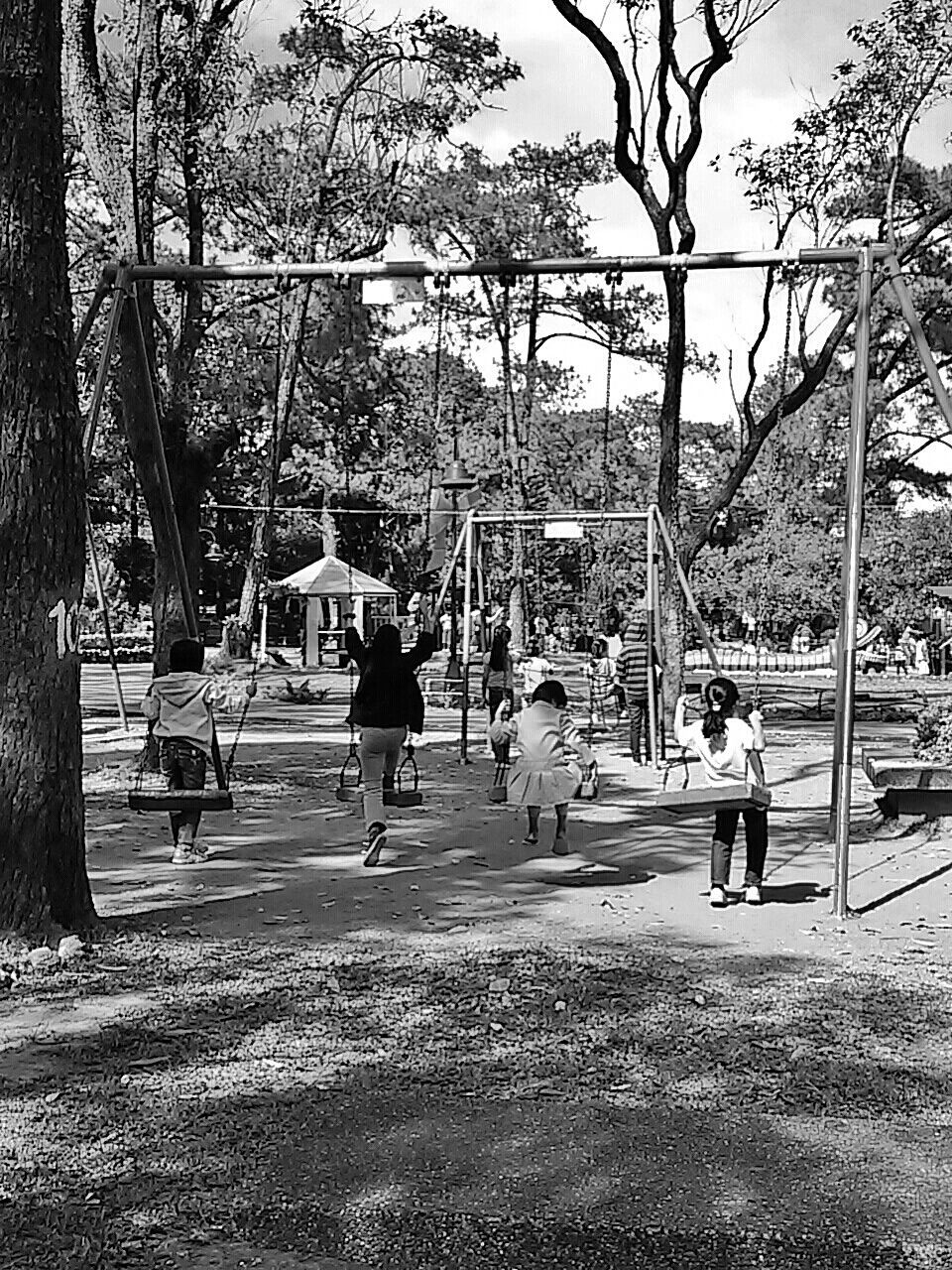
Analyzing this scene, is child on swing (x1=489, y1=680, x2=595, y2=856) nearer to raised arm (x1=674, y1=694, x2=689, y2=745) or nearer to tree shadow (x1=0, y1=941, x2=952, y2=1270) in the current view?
raised arm (x1=674, y1=694, x2=689, y2=745)

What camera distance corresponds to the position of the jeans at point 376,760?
35.2 feet

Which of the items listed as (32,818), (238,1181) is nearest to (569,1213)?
(238,1181)

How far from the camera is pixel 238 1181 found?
4.72m

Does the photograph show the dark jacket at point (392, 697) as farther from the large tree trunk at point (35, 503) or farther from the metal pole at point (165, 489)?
the large tree trunk at point (35, 503)

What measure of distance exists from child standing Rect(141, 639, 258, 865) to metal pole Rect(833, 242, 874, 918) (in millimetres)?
4395

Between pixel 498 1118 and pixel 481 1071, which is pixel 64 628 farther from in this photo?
pixel 498 1118

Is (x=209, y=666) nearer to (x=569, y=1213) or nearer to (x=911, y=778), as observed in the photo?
(x=911, y=778)

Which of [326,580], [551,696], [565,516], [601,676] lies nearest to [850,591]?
[551,696]

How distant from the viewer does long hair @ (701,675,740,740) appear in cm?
966

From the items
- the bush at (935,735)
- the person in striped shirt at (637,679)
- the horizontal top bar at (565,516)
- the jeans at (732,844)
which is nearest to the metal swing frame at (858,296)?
the jeans at (732,844)

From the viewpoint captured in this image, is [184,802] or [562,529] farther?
[562,529]

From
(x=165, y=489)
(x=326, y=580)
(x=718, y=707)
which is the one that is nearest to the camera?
(x=718, y=707)

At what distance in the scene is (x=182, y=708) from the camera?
10477 mm

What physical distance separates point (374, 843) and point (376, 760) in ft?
2.04
